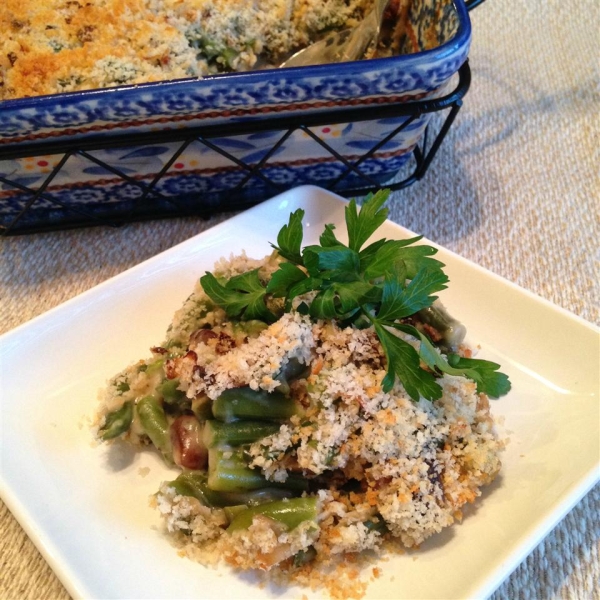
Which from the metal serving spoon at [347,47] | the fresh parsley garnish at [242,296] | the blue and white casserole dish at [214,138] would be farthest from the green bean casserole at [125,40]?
the fresh parsley garnish at [242,296]

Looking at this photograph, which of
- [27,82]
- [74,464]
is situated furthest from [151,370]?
[27,82]

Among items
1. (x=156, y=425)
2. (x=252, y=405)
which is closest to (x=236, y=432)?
(x=252, y=405)

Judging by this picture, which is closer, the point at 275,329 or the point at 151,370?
the point at 275,329

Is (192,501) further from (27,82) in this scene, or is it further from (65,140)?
(27,82)

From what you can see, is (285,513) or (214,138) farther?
(214,138)

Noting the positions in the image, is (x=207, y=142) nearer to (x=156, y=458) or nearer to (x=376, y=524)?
(x=156, y=458)
